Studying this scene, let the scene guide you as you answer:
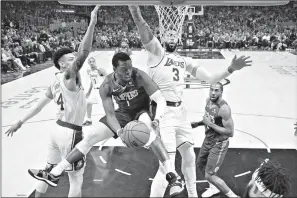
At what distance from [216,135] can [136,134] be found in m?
1.33

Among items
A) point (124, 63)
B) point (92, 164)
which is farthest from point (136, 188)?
point (124, 63)

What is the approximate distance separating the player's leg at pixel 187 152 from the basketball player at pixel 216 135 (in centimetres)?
21

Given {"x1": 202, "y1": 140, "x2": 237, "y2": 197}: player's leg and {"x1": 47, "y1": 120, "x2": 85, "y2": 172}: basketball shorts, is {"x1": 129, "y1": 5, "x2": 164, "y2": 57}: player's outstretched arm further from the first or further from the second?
{"x1": 202, "y1": 140, "x2": 237, "y2": 197}: player's leg

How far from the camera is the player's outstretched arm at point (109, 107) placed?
8.10ft

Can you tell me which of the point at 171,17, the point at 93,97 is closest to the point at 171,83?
the point at 171,17

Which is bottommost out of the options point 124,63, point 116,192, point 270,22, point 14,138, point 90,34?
point 116,192

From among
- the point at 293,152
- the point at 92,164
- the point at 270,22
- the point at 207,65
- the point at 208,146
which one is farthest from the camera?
the point at 207,65

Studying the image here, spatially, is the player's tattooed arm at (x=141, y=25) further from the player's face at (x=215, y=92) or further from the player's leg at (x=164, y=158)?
the player's face at (x=215, y=92)

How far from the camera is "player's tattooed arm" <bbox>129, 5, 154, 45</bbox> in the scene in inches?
98.0

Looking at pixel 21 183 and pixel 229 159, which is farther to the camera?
pixel 229 159

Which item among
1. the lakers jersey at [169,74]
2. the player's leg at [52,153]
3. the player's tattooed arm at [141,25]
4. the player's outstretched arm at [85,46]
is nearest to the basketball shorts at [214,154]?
the lakers jersey at [169,74]

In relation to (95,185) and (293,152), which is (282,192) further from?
(293,152)

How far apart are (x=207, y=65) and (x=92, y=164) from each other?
6003mm

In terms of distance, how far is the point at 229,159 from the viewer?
4.21m
